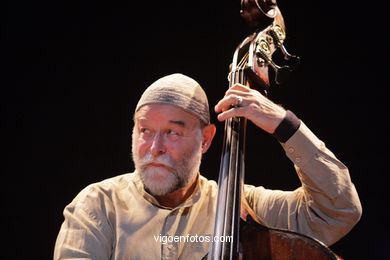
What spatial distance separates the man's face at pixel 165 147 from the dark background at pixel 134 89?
1101 mm

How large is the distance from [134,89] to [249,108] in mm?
1555

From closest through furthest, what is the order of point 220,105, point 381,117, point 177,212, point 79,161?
point 220,105
point 177,212
point 381,117
point 79,161

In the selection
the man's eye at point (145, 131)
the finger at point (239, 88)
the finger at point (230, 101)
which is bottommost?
the man's eye at point (145, 131)

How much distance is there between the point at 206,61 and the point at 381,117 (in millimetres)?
1162

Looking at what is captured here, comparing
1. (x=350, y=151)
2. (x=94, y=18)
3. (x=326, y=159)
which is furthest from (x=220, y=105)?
(x=94, y=18)

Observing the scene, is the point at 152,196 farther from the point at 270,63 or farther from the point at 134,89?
the point at 134,89

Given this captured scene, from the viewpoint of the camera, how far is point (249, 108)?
4.48ft

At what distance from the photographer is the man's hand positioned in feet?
4.43

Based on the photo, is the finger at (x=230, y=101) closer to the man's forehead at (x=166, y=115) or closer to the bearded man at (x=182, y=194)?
the bearded man at (x=182, y=194)

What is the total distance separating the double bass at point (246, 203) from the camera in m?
1.17

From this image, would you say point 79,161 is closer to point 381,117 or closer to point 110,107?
point 110,107

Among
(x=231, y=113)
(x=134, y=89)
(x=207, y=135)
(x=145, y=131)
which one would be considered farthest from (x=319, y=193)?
(x=134, y=89)

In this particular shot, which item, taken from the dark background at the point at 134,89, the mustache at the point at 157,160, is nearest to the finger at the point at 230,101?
the mustache at the point at 157,160

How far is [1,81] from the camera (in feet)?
8.44
